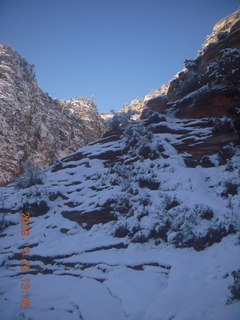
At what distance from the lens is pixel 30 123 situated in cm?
2909

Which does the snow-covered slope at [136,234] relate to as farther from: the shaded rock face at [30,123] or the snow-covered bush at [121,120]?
the shaded rock face at [30,123]

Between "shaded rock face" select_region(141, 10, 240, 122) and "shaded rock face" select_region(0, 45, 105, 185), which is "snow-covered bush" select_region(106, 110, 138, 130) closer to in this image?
"shaded rock face" select_region(141, 10, 240, 122)

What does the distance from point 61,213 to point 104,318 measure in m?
5.79

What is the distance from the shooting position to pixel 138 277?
231 inches

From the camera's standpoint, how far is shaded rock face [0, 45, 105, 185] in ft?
82.9

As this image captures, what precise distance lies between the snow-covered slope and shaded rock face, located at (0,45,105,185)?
43.6 ft

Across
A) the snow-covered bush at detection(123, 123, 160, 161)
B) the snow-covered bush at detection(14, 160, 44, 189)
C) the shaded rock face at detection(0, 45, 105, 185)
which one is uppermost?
the shaded rock face at detection(0, 45, 105, 185)

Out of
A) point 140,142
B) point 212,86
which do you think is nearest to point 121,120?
point 140,142

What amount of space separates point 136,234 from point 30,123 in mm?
24672

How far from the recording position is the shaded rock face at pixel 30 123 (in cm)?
2528

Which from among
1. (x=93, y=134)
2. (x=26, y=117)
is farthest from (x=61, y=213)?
(x=93, y=134)
